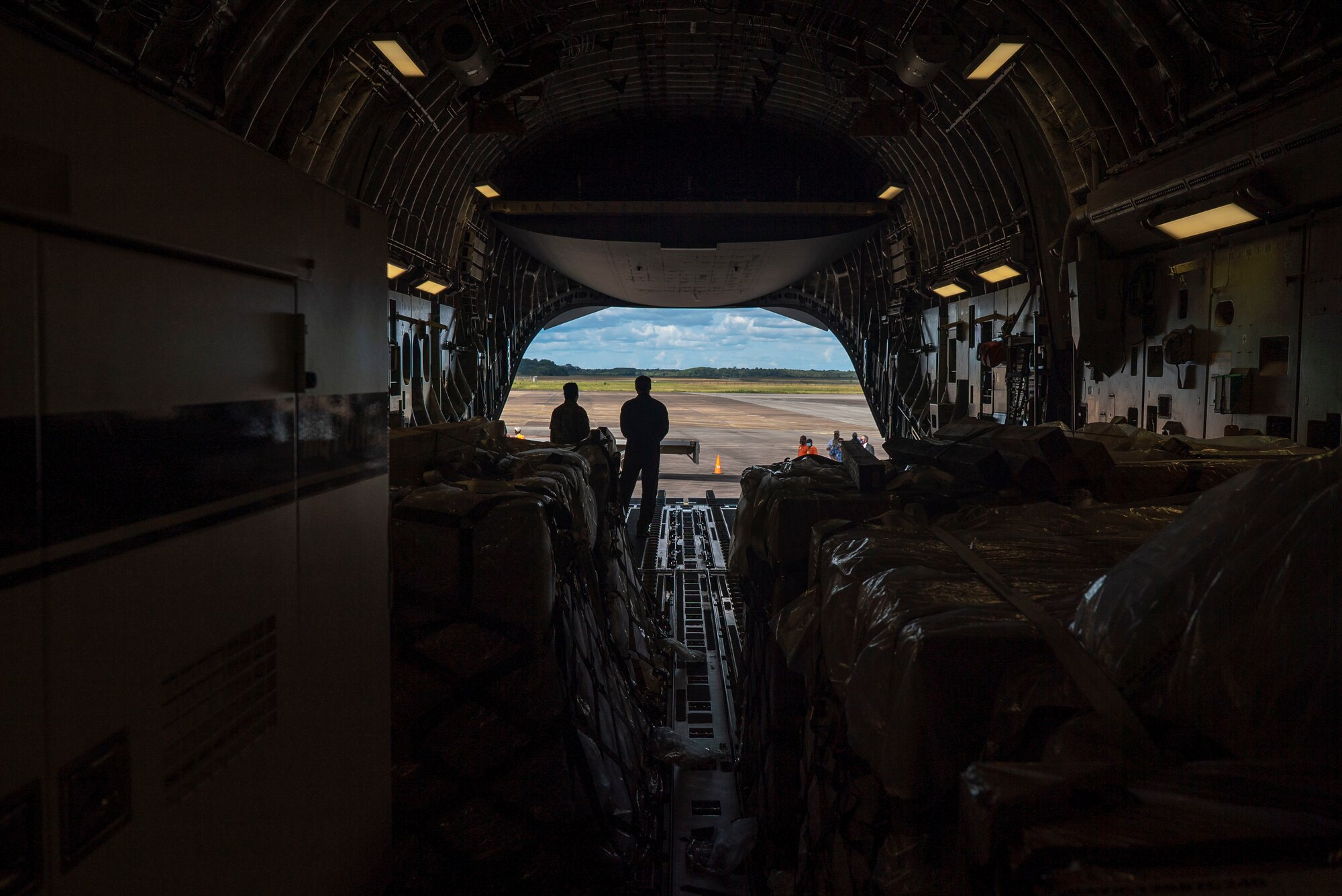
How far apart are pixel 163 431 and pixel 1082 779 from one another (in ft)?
5.34

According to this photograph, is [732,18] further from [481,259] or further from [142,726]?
[142,726]

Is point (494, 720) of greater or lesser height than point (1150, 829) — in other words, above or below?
below

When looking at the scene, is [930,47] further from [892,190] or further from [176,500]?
[176,500]

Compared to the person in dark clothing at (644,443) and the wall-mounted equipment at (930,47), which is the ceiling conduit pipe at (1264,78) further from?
the person in dark clothing at (644,443)

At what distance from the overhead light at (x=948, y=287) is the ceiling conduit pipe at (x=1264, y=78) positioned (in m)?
5.42

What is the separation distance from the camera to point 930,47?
703 centimetres

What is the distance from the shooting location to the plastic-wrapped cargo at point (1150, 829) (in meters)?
1.03

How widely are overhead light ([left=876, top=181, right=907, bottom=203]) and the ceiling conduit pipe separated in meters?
5.92

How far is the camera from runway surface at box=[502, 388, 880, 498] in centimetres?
1664

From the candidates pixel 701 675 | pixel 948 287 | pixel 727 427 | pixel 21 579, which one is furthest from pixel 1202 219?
pixel 727 427

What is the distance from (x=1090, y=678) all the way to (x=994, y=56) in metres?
6.67

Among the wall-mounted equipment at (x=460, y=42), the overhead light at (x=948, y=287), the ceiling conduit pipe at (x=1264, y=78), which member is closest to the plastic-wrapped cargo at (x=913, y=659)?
the ceiling conduit pipe at (x=1264, y=78)

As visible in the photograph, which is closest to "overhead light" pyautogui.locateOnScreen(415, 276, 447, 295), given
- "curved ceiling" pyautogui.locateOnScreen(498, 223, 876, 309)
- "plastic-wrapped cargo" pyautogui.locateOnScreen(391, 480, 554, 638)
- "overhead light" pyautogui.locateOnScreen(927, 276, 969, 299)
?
"curved ceiling" pyautogui.locateOnScreen(498, 223, 876, 309)

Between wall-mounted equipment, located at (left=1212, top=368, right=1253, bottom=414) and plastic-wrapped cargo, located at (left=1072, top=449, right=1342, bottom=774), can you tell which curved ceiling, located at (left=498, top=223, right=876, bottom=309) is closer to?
wall-mounted equipment, located at (left=1212, top=368, right=1253, bottom=414)
